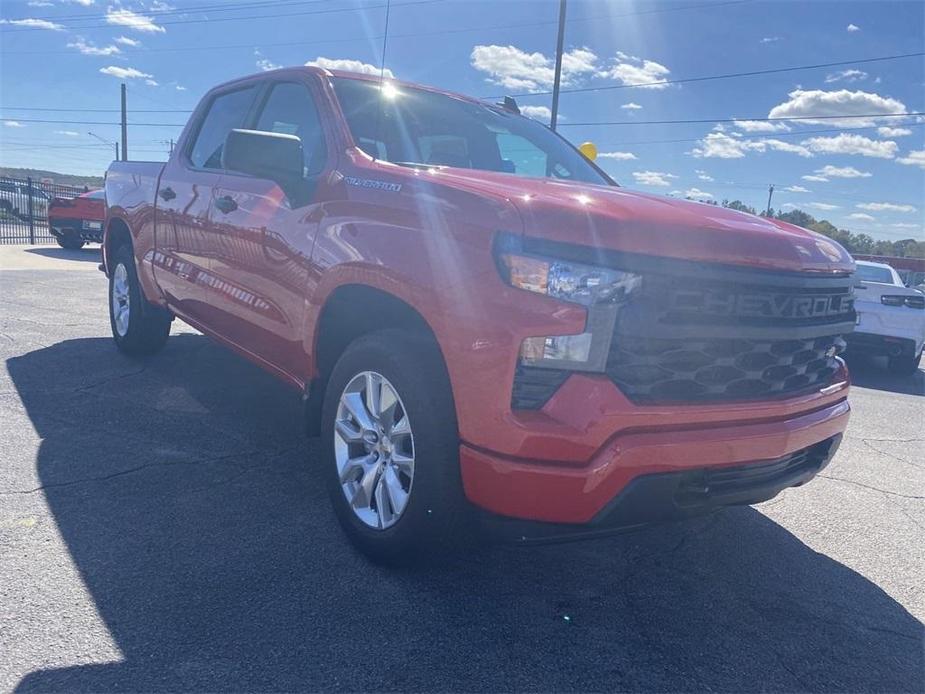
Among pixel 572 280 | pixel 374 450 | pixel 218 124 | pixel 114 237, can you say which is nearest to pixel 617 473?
pixel 572 280

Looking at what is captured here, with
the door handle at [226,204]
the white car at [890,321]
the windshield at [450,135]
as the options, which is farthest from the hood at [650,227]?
the white car at [890,321]

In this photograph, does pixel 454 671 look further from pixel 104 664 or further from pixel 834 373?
pixel 834 373

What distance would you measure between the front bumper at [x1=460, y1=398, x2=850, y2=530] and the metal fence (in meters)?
18.8

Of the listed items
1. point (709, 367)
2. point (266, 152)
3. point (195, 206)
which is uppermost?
point (266, 152)

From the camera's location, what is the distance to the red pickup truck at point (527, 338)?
2.45m

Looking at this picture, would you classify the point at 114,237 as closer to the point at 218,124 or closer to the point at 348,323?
the point at 218,124

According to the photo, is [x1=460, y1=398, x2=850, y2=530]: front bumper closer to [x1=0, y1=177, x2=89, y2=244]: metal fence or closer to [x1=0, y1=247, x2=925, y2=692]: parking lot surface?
[x1=0, y1=247, x2=925, y2=692]: parking lot surface

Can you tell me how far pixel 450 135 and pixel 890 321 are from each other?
292 inches

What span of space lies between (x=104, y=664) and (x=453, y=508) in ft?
3.91

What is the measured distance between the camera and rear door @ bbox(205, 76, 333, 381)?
3.51 metres

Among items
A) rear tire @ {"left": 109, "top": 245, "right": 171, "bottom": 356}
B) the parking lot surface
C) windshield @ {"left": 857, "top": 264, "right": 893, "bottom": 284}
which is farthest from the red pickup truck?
windshield @ {"left": 857, "top": 264, "right": 893, "bottom": 284}

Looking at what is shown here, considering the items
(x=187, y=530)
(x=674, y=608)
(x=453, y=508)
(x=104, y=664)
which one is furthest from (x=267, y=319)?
(x=674, y=608)

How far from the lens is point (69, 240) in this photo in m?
17.2

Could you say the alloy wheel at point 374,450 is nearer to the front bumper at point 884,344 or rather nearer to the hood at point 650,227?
the hood at point 650,227
